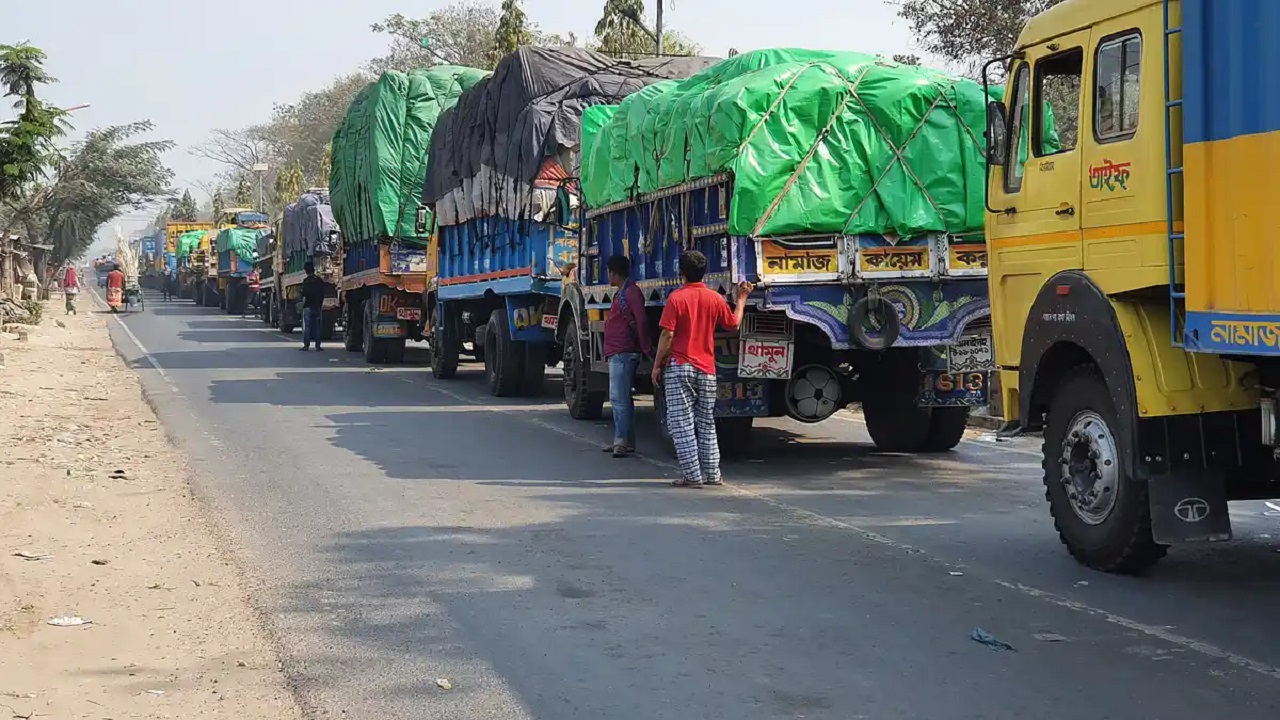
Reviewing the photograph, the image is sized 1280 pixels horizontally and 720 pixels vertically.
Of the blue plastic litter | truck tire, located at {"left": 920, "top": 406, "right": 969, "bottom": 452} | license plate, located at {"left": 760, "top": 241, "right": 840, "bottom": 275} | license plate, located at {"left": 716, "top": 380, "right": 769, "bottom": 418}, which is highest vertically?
license plate, located at {"left": 760, "top": 241, "right": 840, "bottom": 275}

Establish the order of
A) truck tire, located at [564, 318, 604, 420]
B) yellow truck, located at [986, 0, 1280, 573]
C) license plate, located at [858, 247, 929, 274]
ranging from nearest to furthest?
yellow truck, located at [986, 0, 1280, 573]
license plate, located at [858, 247, 929, 274]
truck tire, located at [564, 318, 604, 420]

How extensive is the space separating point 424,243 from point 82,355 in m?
7.74

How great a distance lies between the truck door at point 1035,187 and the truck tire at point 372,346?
702 inches

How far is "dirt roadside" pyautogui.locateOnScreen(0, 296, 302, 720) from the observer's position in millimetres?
5715

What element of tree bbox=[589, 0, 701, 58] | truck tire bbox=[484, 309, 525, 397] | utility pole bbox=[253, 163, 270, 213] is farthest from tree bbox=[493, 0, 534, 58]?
utility pole bbox=[253, 163, 270, 213]

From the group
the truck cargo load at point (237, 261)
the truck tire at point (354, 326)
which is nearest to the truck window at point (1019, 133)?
the truck tire at point (354, 326)

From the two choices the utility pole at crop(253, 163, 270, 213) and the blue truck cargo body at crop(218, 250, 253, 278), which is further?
the utility pole at crop(253, 163, 270, 213)

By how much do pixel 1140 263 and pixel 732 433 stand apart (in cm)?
569

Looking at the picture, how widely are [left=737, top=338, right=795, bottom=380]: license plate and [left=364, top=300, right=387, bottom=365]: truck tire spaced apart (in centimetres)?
1493

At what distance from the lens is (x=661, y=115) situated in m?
12.5

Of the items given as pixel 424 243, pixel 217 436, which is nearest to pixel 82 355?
pixel 424 243

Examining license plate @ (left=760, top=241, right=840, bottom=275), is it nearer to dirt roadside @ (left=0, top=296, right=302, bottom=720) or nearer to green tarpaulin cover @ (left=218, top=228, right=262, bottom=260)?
dirt roadside @ (left=0, top=296, right=302, bottom=720)

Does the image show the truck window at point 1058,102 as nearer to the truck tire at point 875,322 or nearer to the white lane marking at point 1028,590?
the white lane marking at point 1028,590

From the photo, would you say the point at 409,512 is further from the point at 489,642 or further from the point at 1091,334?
the point at 1091,334
